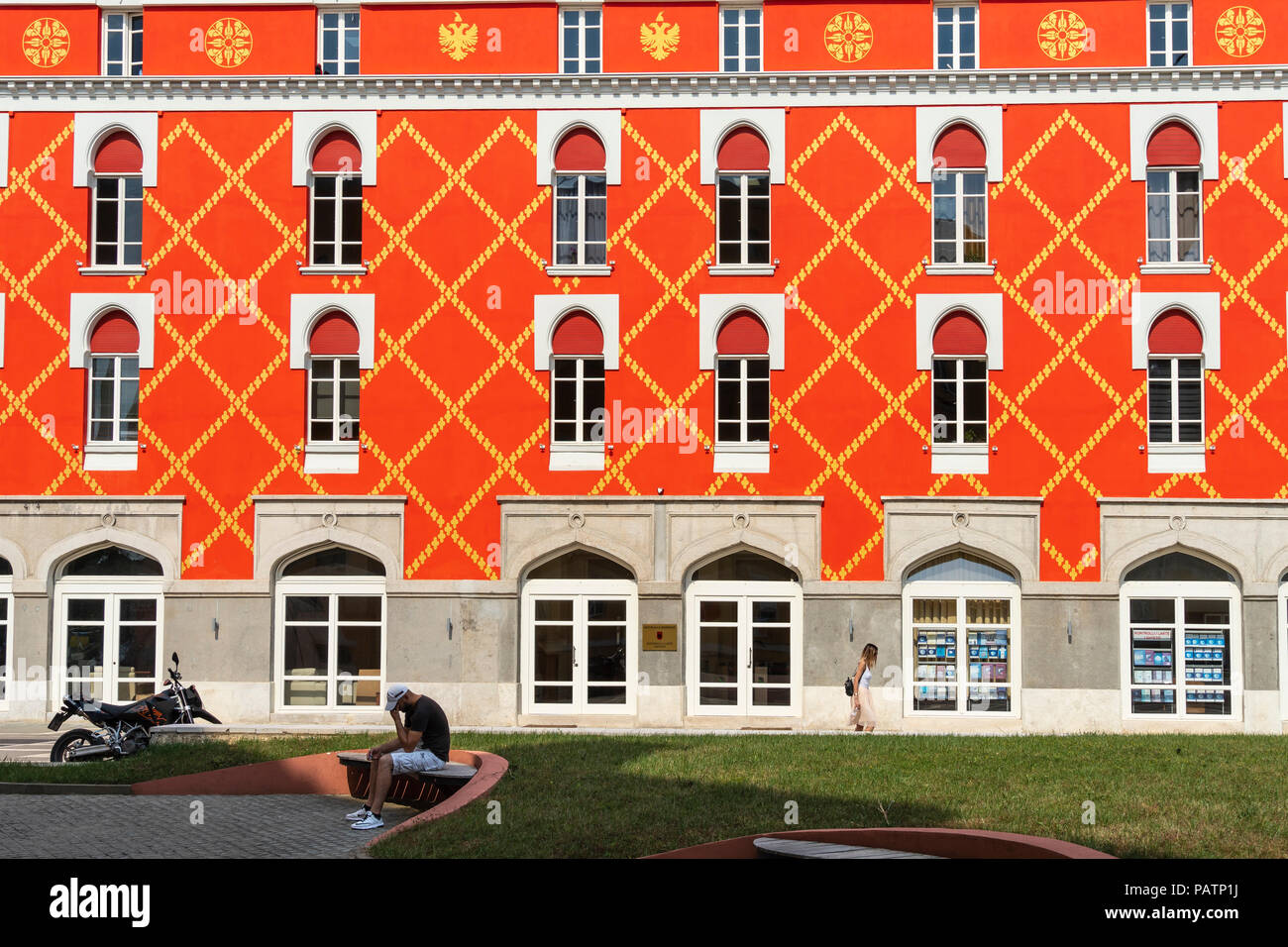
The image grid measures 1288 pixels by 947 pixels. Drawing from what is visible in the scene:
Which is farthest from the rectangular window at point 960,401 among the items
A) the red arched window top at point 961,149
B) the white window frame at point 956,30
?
the white window frame at point 956,30

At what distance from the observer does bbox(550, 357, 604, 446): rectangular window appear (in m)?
27.1

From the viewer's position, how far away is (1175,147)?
26812mm

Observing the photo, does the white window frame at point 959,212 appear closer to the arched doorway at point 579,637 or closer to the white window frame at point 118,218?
the arched doorway at point 579,637

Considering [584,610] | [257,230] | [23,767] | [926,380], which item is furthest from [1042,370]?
[23,767]

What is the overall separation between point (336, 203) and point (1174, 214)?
53.4 feet

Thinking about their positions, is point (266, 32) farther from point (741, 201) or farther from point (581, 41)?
point (741, 201)

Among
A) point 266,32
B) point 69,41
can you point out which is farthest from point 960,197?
point 69,41

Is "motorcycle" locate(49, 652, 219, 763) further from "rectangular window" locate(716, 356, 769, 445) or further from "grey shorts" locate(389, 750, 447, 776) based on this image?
"rectangular window" locate(716, 356, 769, 445)

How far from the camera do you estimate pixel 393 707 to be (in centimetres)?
1537

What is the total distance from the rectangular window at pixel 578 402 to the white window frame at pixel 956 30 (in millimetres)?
8952
